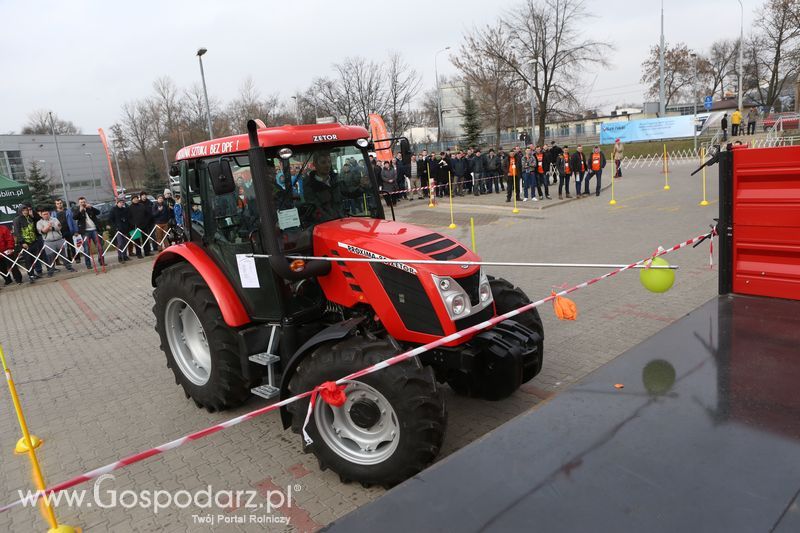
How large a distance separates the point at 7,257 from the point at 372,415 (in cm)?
1322

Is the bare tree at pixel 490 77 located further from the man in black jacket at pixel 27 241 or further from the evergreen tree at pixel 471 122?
the man in black jacket at pixel 27 241

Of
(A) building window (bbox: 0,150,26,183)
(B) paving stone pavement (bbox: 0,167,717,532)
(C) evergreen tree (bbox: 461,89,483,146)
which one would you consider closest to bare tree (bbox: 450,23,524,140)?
(C) evergreen tree (bbox: 461,89,483,146)

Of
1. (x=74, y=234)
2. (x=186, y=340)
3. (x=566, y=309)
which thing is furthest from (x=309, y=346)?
(x=74, y=234)

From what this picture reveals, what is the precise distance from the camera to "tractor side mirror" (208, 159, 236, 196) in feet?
12.7

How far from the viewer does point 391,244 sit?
13.5 ft

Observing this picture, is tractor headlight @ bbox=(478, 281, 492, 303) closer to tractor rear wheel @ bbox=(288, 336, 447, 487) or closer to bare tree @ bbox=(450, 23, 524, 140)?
tractor rear wheel @ bbox=(288, 336, 447, 487)

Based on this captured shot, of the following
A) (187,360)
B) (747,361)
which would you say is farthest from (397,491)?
(187,360)

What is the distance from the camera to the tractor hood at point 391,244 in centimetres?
401

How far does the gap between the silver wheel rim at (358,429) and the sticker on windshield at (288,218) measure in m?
1.48

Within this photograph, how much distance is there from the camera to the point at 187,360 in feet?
18.3

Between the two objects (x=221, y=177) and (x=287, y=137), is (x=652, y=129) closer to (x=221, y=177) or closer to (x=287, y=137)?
(x=287, y=137)

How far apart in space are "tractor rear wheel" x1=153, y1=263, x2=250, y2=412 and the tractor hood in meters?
1.22

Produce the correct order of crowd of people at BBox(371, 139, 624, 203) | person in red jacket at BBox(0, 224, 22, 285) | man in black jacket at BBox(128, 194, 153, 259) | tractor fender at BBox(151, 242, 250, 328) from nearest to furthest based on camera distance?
tractor fender at BBox(151, 242, 250, 328), person in red jacket at BBox(0, 224, 22, 285), man in black jacket at BBox(128, 194, 153, 259), crowd of people at BBox(371, 139, 624, 203)

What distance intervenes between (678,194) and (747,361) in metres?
17.1
